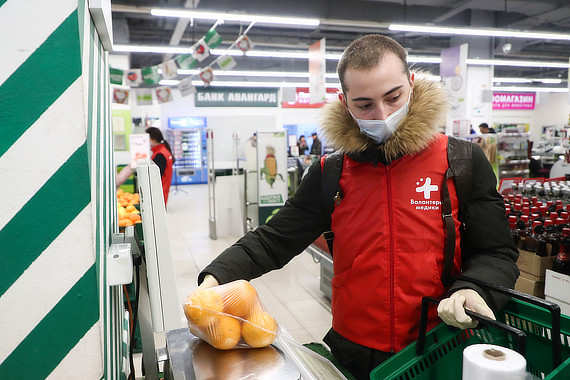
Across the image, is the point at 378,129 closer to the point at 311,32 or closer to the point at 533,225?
the point at 533,225

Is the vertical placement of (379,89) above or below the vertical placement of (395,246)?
above

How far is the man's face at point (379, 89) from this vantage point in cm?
134

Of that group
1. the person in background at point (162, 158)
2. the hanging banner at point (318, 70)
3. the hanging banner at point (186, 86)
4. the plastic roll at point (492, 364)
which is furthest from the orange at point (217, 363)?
the hanging banner at point (186, 86)

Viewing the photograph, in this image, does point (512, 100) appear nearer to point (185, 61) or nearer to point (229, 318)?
point (185, 61)

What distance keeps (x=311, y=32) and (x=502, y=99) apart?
38.5 feet

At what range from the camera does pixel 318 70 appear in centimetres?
967

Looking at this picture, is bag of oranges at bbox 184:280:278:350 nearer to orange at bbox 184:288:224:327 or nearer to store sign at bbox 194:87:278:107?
orange at bbox 184:288:224:327

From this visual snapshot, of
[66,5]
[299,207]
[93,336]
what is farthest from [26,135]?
[299,207]

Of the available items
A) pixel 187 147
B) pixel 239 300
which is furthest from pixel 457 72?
pixel 239 300

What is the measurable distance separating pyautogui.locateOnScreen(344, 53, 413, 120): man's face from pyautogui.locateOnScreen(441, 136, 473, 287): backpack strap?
26 cm

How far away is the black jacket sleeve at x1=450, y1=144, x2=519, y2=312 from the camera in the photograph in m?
1.34

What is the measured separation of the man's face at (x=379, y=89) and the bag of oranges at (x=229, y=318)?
2.27ft

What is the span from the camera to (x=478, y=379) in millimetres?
846

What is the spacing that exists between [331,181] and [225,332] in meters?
0.69
